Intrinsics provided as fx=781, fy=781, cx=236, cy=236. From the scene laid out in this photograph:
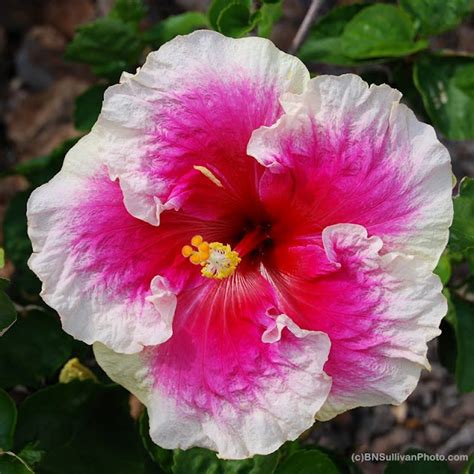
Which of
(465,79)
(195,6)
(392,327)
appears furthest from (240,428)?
(195,6)

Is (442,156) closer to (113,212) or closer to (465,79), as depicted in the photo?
(113,212)

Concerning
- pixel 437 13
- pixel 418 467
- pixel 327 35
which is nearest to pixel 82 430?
pixel 418 467

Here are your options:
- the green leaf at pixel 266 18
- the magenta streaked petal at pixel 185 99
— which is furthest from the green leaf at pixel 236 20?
the magenta streaked petal at pixel 185 99

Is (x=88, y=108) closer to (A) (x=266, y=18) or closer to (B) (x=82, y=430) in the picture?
(A) (x=266, y=18)

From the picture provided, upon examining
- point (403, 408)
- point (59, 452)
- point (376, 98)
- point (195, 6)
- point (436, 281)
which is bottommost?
point (403, 408)

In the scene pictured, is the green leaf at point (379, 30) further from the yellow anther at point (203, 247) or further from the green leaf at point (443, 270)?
the yellow anther at point (203, 247)

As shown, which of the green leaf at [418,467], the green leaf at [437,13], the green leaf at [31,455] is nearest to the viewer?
the green leaf at [31,455]
